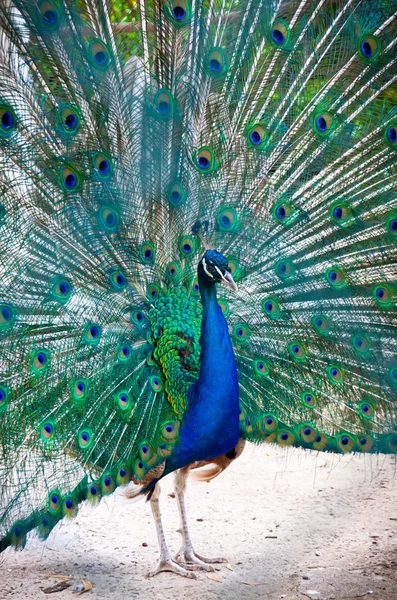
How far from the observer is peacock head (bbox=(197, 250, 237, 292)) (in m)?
2.86

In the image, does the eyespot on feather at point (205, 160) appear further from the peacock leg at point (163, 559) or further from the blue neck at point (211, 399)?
the peacock leg at point (163, 559)

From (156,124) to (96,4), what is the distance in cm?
49

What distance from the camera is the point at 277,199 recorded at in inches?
127

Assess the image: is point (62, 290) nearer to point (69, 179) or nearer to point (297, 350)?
point (69, 179)

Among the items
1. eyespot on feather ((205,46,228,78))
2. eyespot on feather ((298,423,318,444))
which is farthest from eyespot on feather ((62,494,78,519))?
eyespot on feather ((205,46,228,78))

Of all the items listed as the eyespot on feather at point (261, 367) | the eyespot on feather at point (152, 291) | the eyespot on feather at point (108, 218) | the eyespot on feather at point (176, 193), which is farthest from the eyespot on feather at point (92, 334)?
the eyespot on feather at point (261, 367)

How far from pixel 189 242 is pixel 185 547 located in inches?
55.3

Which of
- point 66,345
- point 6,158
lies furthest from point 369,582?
point 6,158

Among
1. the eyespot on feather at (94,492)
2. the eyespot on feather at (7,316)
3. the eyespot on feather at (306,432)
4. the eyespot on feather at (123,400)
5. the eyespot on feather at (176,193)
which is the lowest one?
the eyespot on feather at (94,492)

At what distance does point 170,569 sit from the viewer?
3439 mm

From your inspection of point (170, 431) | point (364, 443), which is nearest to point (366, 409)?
point (364, 443)

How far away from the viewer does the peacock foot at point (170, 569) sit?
3.41 meters

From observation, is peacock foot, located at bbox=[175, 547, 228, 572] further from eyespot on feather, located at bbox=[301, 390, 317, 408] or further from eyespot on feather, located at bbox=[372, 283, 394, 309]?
eyespot on feather, located at bbox=[372, 283, 394, 309]

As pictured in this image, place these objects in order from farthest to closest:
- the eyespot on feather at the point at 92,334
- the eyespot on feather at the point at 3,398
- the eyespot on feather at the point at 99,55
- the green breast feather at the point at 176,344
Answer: the green breast feather at the point at 176,344 < the eyespot on feather at the point at 92,334 < the eyespot on feather at the point at 3,398 < the eyespot on feather at the point at 99,55
